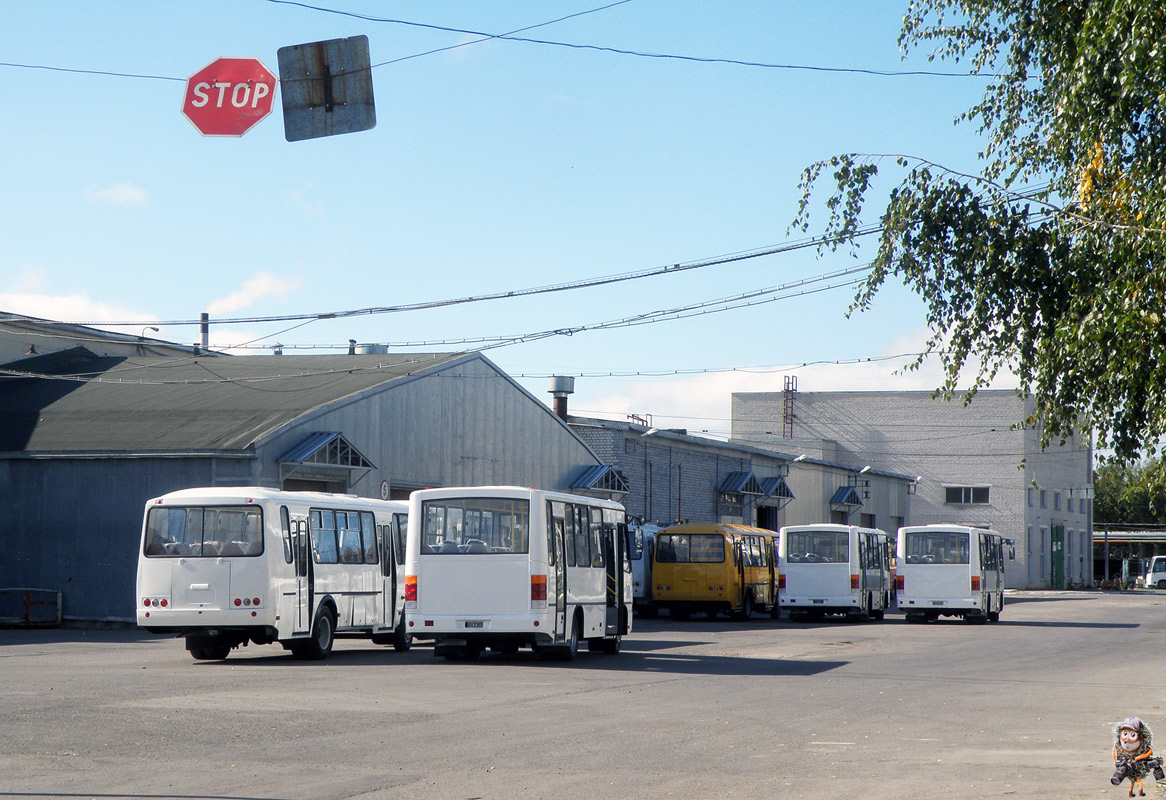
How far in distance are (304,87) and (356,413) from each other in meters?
22.0

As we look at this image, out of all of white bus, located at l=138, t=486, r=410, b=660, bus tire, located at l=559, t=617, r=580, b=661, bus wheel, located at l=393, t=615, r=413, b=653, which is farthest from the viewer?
bus wheel, located at l=393, t=615, r=413, b=653

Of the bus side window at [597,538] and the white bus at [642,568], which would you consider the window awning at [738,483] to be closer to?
the white bus at [642,568]

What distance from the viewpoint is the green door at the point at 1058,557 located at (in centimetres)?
8969

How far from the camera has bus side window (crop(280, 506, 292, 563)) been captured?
21.5 meters

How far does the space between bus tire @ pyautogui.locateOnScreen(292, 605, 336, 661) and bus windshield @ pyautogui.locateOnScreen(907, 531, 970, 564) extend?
63.9 feet

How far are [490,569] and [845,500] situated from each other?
53.3 meters

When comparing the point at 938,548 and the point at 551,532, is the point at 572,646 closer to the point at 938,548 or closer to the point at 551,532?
the point at 551,532

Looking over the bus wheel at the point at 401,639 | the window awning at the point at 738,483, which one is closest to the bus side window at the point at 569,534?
the bus wheel at the point at 401,639

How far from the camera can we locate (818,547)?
1549 inches

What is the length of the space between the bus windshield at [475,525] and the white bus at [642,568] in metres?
19.3

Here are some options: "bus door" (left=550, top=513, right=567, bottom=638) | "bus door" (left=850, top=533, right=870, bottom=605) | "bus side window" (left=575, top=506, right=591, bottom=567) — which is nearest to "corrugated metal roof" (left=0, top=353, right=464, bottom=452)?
"bus side window" (left=575, top=506, right=591, bottom=567)

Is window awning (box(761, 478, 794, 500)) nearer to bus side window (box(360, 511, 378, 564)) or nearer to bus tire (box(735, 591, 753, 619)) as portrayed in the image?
bus tire (box(735, 591, 753, 619))

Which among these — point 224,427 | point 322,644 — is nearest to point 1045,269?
A: point 322,644

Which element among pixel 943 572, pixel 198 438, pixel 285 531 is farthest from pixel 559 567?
pixel 943 572
